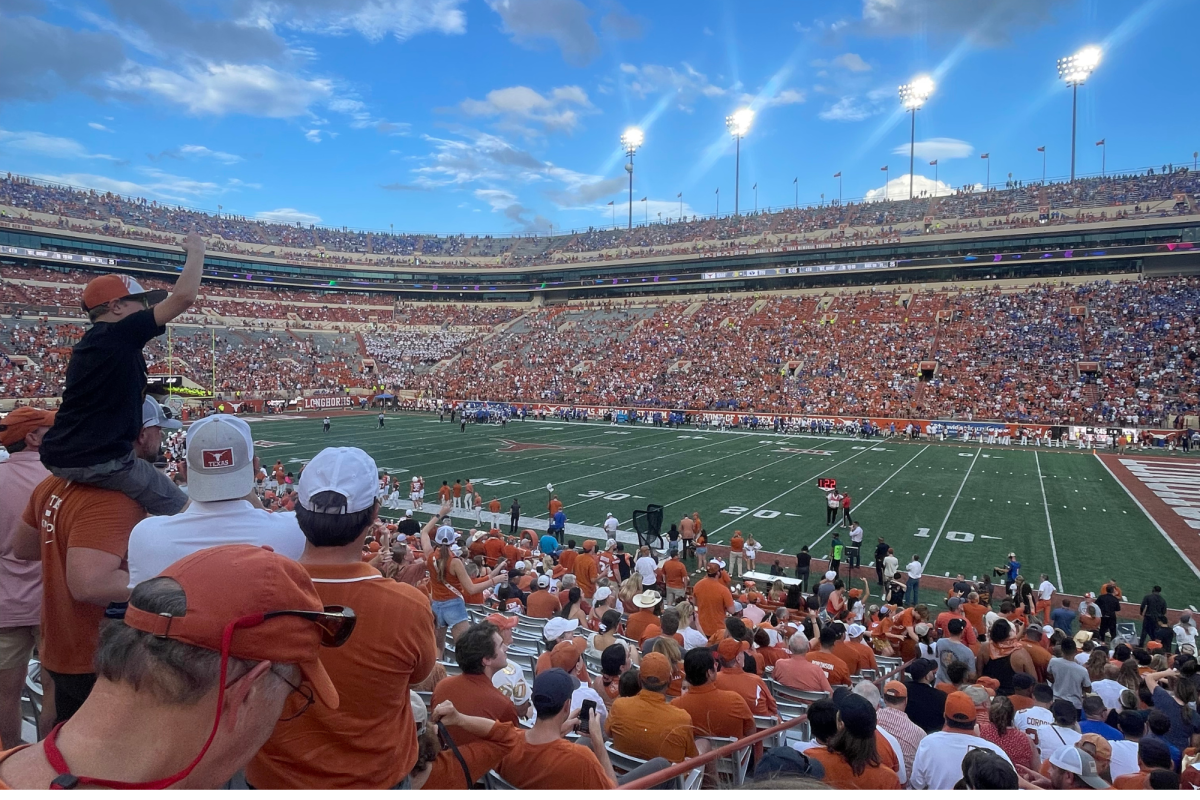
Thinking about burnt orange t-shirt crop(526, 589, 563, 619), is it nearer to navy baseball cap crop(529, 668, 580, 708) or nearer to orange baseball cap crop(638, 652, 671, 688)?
orange baseball cap crop(638, 652, 671, 688)

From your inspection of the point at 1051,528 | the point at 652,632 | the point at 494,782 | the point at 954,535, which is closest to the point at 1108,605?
the point at 954,535

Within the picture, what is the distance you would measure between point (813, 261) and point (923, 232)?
32.3 feet

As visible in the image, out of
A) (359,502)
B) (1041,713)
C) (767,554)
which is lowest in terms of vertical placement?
(767,554)

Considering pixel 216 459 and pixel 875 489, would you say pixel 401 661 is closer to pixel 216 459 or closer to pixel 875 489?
pixel 216 459

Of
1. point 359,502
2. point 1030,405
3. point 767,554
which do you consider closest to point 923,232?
point 1030,405

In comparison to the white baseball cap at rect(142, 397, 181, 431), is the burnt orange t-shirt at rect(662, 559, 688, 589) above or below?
below

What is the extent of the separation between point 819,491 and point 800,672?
18.4 meters

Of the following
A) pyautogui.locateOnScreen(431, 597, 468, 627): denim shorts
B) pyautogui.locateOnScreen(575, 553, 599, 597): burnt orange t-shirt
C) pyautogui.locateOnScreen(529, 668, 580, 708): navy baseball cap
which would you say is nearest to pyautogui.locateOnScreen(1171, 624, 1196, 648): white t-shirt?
pyautogui.locateOnScreen(575, 553, 599, 597): burnt orange t-shirt

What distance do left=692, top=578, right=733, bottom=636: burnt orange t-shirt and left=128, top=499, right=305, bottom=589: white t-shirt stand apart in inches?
266

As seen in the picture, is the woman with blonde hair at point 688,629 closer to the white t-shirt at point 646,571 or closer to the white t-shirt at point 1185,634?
the white t-shirt at point 646,571

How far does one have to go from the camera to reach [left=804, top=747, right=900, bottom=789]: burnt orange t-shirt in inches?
140

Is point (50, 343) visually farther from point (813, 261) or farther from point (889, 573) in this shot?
point (813, 261)

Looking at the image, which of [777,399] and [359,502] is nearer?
[359,502]

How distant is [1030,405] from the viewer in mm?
39344
